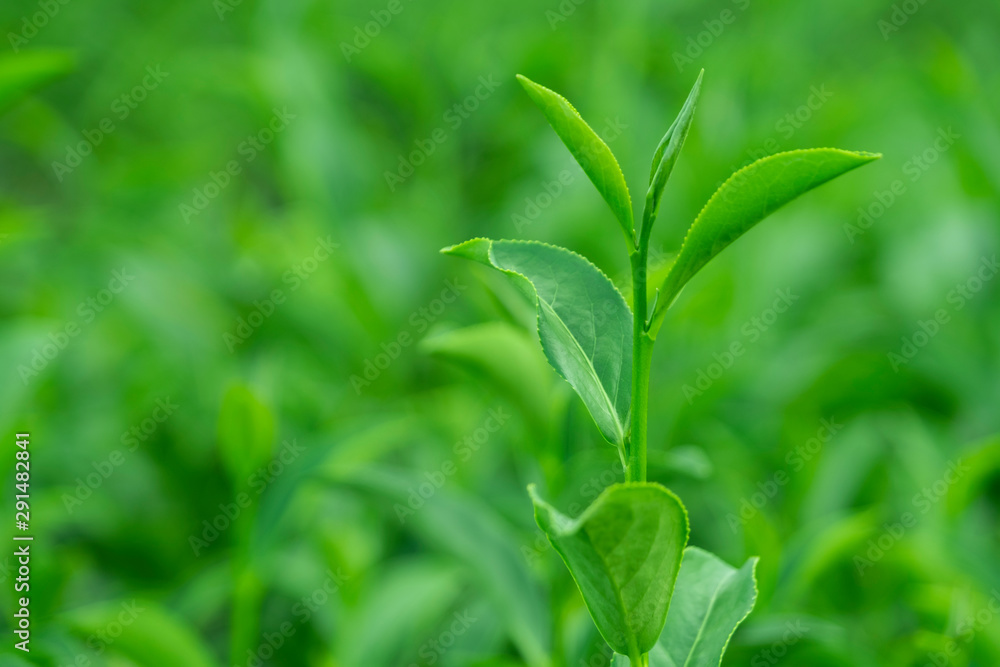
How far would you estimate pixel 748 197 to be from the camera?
0.58 m

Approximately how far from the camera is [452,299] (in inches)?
74.1

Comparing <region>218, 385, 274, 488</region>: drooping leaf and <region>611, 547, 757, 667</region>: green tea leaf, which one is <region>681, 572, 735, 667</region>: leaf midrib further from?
<region>218, 385, 274, 488</region>: drooping leaf

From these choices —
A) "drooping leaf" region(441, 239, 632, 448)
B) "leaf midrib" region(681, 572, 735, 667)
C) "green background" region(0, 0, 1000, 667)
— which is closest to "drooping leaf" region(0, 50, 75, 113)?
"green background" region(0, 0, 1000, 667)

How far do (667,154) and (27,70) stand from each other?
0.91m

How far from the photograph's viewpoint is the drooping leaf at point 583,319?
62cm

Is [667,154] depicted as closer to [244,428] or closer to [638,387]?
[638,387]

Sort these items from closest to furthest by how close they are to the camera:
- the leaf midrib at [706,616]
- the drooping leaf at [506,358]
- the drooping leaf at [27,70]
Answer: the leaf midrib at [706,616], the drooping leaf at [506,358], the drooping leaf at [27,70]

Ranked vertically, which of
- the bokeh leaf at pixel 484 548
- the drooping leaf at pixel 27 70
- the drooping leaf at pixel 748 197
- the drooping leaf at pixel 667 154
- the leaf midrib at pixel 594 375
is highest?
the drooping leaf at pixel 27 70

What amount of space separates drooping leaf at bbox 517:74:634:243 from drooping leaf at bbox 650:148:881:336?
44 mm

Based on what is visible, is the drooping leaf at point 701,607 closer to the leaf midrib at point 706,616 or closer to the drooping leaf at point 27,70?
the leaf midrib at point 706,616

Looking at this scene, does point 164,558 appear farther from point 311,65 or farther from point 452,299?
point 311,65

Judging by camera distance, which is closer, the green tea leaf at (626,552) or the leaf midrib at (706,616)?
the green tea leaf at (626,552)

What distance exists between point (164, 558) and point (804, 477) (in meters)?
1.03

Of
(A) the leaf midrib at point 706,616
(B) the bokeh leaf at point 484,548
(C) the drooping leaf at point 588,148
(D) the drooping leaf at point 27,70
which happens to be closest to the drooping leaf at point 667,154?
(C) the drooping leaf at point 588,148
